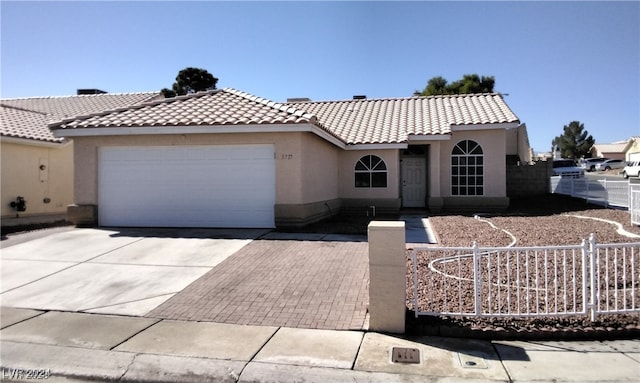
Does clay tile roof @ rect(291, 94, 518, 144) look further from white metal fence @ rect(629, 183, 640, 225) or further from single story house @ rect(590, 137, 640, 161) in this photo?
single story house @ rect(590, 137, 640, 161)

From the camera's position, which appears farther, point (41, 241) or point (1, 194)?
point (1, 194)

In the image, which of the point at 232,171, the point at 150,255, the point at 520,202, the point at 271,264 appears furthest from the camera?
the point at 520,202

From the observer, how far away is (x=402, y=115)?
20.0 meters

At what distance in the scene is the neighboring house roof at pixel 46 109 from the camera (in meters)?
16.1

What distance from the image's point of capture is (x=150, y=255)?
9266 millimetres

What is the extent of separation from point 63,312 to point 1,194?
437 inches

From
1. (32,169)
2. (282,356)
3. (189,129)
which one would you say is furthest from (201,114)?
(282,356)

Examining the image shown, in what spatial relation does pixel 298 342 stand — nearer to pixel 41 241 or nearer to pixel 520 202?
pixel 41 241

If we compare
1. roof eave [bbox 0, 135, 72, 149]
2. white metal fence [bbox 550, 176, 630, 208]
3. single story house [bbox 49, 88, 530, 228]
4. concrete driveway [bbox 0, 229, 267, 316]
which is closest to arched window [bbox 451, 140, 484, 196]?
white metal fence [bbox 550, 176, 630, 208]

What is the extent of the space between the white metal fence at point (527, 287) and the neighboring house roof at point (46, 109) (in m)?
15.1

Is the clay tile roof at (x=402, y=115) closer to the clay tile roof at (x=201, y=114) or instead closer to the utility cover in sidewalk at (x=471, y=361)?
the clay tile roof at (x=201, y=114)

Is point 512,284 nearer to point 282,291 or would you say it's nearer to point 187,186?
point 282,291

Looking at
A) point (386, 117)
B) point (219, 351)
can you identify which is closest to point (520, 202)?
point (386, 117)

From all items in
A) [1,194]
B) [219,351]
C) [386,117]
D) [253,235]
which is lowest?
[219,351]
